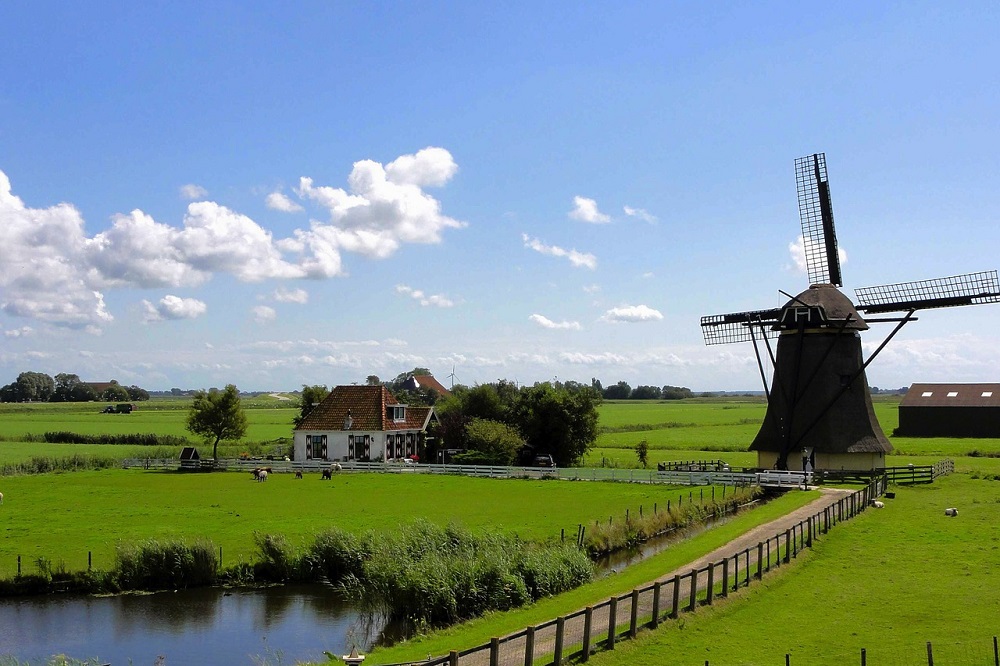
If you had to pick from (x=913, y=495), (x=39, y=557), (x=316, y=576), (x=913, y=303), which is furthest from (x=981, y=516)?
(x=39, y=557)

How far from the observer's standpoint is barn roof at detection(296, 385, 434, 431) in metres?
59.3

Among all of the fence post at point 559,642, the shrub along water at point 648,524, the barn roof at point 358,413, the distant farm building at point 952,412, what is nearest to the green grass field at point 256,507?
the shrub along water at point 648,524

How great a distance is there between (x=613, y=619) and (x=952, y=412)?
7667 centimetres

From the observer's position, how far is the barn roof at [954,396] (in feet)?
263

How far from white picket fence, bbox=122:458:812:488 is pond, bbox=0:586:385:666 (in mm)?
25604

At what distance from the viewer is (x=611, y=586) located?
2072 centimetres

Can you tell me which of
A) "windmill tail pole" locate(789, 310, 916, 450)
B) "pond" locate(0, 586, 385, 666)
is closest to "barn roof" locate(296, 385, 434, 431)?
"windmill tail pole" locate(789, 310, 916, 450)

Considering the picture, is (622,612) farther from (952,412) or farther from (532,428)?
(952,412)

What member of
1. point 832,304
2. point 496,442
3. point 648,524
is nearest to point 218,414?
point 496,442

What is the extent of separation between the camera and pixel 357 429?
59.0m

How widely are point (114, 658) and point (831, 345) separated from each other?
120 ft

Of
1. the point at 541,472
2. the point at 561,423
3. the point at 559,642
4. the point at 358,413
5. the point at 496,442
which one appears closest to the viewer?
the point at 559,642

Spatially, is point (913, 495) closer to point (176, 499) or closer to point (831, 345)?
A: point (831, 345)

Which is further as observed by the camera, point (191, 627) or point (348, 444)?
point (348, 444)
